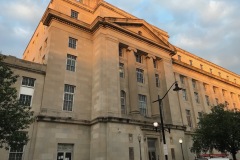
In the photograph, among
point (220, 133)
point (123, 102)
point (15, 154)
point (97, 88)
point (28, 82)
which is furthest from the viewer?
point (123, 102)

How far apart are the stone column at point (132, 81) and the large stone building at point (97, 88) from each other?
0.14 metres

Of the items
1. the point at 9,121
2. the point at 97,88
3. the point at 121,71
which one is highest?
the point at 121,71

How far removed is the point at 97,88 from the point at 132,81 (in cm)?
592

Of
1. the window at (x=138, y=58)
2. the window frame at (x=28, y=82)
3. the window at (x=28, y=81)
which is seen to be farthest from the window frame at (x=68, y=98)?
the window at (x=138, y=58)

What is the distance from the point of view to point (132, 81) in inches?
1303

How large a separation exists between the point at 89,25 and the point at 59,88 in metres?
11.5

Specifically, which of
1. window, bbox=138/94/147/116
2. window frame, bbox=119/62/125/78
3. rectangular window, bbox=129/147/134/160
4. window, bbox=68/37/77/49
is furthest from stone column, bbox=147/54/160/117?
window, bbox=68/37/77/49

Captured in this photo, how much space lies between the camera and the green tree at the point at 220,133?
93.0 feet

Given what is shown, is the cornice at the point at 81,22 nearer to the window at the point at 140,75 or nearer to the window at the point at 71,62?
the window at the point at 71,62

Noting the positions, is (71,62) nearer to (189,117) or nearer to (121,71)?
(121,71)

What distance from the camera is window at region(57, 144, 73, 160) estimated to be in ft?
84.2

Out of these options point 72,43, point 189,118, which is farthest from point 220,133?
point 72,43

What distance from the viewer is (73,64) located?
31.1m

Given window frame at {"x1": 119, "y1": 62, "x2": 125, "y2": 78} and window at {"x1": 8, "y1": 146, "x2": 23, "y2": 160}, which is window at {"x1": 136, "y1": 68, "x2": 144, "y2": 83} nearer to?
window frame at {"x1": 119, "y1": 62, "x2": 125, "y2": 78}
